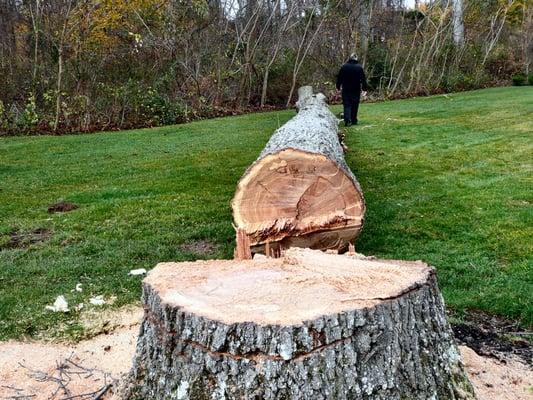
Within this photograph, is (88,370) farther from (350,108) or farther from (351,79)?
(350,108)

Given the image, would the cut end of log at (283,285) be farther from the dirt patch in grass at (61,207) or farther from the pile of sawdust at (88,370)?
the dirt patch in grass at (61,207)

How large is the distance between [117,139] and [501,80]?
17181 mm

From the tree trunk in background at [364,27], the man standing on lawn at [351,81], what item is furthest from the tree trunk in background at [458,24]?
the man standing on lawn at [351,81]

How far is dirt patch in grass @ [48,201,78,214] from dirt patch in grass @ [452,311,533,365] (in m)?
4.56

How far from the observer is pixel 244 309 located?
210 centimetres

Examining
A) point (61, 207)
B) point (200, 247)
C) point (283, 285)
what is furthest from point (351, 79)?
point (283, 285)

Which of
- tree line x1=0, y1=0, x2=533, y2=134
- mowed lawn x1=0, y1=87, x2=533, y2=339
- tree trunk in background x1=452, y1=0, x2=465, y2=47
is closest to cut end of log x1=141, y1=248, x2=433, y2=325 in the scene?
mowed lawn x1=0, y1=87, x2=533, y2=339

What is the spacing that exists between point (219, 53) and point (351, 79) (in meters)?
6.43

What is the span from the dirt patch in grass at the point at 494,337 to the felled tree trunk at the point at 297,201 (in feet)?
3.39

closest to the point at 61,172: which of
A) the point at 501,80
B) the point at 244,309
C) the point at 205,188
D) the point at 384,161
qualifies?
the point at 205,188

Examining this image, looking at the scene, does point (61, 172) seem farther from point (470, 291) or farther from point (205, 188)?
point (470, 291)

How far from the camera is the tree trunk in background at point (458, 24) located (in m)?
20.6

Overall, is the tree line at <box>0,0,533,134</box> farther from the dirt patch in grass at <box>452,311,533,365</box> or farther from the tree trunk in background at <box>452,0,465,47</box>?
the dirt patch in grass at <box>452,311,533,365</box>

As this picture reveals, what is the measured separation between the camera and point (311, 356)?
6.48ft
